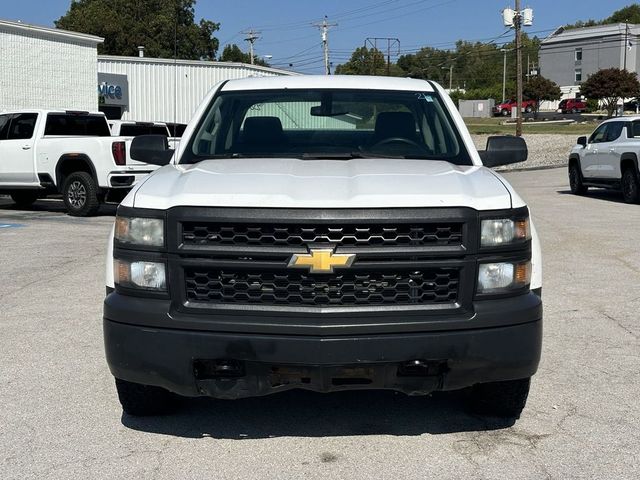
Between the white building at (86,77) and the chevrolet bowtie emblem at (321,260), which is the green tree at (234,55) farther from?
the chevrolet bowtie emblem at (321,260)

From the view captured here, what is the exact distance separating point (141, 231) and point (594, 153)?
52.3 ft

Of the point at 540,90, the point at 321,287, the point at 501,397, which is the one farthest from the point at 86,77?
the point at 540,90

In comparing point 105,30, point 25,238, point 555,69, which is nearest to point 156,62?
point 25,238

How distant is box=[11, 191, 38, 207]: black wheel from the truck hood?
13.7 m

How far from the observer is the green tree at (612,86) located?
72.5m

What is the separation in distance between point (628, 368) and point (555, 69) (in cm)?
11782

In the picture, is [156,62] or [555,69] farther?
[555,69]

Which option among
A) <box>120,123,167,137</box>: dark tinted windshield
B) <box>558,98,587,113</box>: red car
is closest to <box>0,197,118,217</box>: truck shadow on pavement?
<box>120,123,167,137</box>: dark tinted windshield

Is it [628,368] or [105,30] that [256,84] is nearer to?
[628,368]

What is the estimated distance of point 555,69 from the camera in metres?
117

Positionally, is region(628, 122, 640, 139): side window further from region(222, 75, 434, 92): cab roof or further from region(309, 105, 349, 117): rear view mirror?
region(309, 105, 349, 117): rear view mirror

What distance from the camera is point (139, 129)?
59.3ft

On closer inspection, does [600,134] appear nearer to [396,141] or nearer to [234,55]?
[396,141]

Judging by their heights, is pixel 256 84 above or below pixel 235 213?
above
